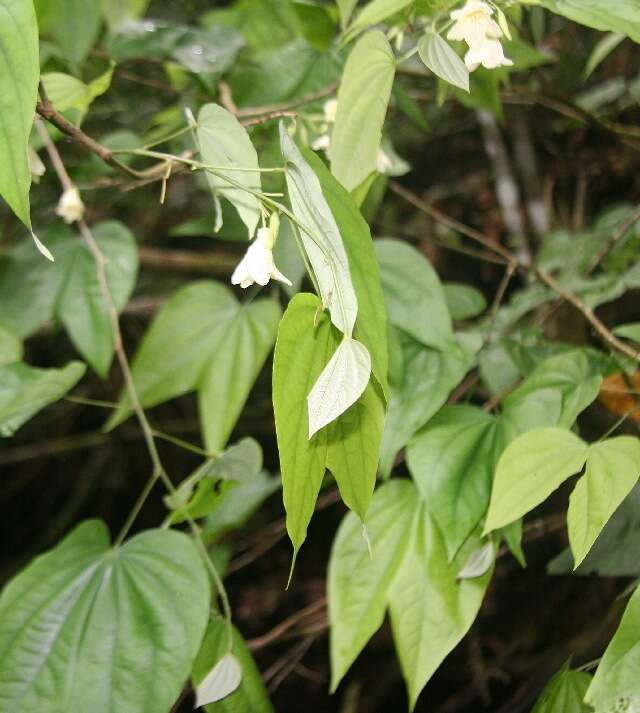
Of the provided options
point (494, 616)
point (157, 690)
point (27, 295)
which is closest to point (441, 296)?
point (157, 690)

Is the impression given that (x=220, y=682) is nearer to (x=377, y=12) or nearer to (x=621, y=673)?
(x=621, y=673)

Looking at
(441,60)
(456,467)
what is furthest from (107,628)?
(441,60)

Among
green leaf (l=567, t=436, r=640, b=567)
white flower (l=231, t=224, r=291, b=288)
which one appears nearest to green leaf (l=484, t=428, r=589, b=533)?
green leaf (l=567, t=436, r=640, b=567)

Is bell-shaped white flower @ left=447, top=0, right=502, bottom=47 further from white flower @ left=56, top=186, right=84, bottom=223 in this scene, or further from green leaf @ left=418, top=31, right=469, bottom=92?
white flower @ left=56, top=186, right=84, bottom=223

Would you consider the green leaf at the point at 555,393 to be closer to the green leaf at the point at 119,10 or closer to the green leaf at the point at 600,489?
the green leaf at the point at 600,489

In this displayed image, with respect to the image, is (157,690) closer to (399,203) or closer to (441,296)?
(441,296)

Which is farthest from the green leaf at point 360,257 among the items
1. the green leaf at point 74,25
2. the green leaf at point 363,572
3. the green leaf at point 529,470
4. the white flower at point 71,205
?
the green leaf at point 74,25
